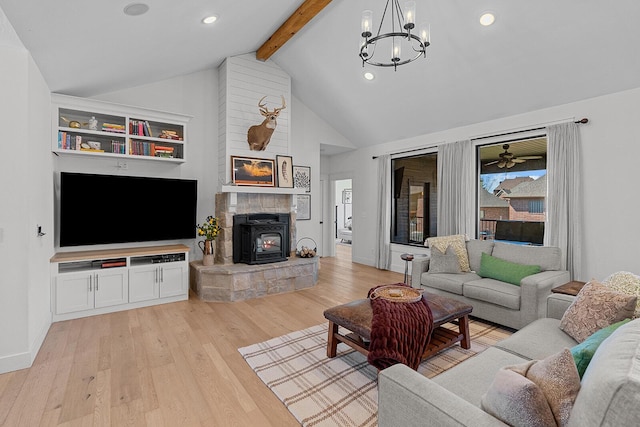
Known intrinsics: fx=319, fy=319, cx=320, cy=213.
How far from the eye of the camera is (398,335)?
2.23 metres

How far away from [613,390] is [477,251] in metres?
3.57

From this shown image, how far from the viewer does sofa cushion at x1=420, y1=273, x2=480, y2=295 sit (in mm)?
3732

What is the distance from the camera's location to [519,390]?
1.07 metres

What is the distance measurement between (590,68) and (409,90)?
2.10 meters

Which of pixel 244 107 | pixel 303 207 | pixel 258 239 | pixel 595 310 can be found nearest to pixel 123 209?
pixel 258 239

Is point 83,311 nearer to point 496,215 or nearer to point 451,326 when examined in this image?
point 451,326

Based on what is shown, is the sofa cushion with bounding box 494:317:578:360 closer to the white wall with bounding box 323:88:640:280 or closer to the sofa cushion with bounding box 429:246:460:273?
the sofa cushion with bounding box 429:246:460:273

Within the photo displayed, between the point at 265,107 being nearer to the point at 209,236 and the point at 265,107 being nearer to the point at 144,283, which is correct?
the point at 209,236

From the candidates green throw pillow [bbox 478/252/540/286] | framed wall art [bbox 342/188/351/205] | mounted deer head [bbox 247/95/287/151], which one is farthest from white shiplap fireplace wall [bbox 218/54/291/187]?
framed wall art [bbox 342/188/351/205]

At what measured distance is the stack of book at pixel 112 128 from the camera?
4.05m

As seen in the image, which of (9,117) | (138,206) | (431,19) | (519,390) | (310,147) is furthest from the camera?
(310,147)

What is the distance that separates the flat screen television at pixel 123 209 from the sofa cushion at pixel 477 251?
12.6ft

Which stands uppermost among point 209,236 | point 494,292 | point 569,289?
point 209,236

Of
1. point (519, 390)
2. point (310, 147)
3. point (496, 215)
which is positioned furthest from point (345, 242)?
point (519, 390)
